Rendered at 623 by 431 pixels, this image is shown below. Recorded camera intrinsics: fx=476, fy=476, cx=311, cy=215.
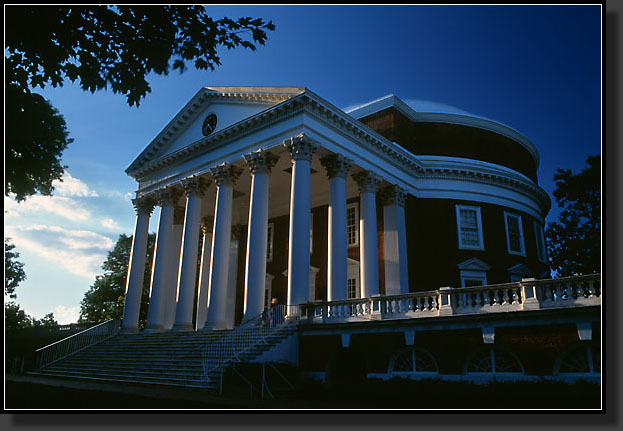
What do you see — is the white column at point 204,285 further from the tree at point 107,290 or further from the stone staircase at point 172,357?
the tree at point 107,290

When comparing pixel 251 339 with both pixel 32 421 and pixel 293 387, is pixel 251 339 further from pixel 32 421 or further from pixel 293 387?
pixel 32 421

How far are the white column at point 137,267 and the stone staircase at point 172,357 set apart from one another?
321cm

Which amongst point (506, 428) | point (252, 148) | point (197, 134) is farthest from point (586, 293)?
point (197, 134)

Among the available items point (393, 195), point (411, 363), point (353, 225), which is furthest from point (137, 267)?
point (411, 363)

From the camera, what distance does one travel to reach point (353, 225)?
28125 millimetres

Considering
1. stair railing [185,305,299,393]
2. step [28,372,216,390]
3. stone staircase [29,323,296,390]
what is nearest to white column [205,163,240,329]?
stone staircase [29,323,296,390]

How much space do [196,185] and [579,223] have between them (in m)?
18.3

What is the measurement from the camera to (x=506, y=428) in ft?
22.8

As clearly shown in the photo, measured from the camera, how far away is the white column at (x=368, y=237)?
22.1m

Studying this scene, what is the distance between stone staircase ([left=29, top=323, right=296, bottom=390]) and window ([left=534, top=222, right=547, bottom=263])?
63.3ft

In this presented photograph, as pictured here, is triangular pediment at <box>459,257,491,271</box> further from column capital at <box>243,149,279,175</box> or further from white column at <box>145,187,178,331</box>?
white column at <box>145,187,178,331</box>

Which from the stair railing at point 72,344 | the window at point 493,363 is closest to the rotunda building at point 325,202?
the stair railing at point 72,344

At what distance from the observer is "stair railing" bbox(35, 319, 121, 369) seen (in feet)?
82.1

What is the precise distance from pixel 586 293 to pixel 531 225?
18493mm
